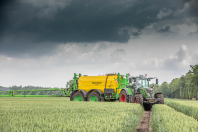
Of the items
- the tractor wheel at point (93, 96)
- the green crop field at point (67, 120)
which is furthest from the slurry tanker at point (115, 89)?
the green crop field at point (67, 120)

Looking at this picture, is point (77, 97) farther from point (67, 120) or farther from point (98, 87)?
point (67, 120)

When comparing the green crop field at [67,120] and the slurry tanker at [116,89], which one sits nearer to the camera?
the green crop field at [67,120]

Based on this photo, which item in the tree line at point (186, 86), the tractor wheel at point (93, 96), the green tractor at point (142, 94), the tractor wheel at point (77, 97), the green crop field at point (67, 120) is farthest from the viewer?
the tree line at point (186, 86)

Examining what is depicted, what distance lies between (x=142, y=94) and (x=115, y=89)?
4.04 metres

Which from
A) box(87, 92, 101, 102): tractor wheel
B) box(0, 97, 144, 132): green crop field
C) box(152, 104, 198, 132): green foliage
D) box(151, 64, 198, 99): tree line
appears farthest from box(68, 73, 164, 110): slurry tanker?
box(151, 64, 198, 99): tree line

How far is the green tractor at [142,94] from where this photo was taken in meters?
18.7

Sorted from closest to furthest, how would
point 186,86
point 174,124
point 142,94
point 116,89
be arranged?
point 174,124
point 142,94
point 116,89
point 186,86

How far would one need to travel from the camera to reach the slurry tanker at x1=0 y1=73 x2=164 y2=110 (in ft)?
63.3

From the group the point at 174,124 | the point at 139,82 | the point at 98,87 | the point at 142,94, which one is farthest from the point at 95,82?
the point at 174,124

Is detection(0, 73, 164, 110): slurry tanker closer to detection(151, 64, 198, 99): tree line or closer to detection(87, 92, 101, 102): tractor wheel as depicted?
detection(87, 92, 101, 102): tractor wheel

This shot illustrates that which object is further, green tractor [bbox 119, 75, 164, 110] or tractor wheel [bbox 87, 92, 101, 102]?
tractor wheel [bbox 87, 92, 101, 102]

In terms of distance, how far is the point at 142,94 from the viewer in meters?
19.5

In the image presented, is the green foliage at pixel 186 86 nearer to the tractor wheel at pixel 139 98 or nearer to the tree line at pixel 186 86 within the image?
the tree line at pixel 186 86

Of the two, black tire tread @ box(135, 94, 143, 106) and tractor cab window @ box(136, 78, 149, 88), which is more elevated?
tractor cab window @ box(136, 78, 149, 88)
